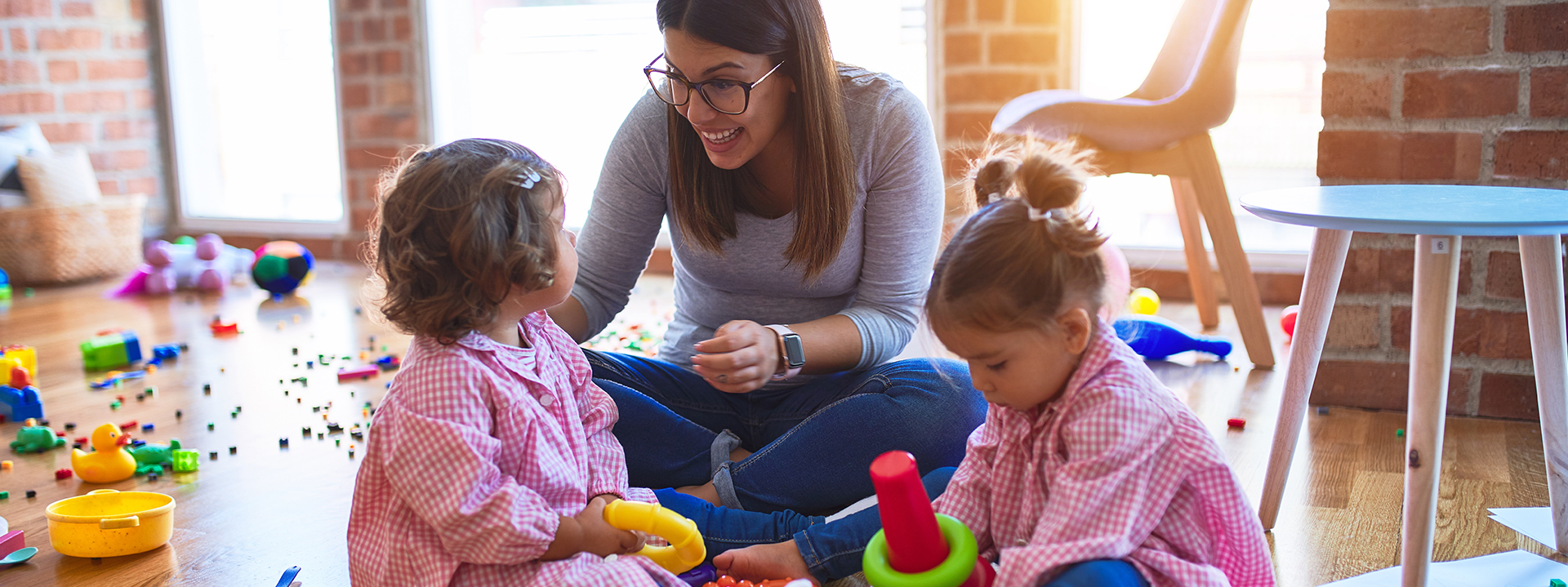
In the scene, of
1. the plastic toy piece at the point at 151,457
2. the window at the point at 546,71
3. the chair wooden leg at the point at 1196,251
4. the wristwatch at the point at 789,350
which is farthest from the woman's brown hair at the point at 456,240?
the window at the point at 546,71

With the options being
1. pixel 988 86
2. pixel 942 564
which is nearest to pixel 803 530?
pixel 942 564

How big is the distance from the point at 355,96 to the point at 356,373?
164cm

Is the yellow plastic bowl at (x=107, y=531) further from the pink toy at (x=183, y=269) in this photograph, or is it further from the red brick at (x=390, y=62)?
the red brick at (x=390, y=62)

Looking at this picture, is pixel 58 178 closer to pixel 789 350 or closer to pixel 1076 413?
pixel 789 350

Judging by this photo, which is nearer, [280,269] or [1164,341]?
[1164,341]

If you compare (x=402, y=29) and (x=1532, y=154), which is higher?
(x=402, y=29)

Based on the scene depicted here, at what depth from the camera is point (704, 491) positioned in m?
1.29

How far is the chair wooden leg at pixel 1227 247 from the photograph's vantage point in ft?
6.81

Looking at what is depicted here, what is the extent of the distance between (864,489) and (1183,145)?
121cm

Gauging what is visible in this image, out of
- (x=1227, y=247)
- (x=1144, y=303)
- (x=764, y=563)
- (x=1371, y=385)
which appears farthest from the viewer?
(x=1144, y=303)

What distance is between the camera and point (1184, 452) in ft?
2.96

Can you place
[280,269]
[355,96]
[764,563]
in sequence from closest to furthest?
[764,563], [280,269], [355,96]

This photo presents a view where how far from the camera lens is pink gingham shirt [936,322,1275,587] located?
2.84ft

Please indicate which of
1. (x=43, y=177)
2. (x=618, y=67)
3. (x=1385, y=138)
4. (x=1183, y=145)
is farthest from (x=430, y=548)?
(x=43, y=177)
